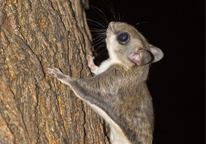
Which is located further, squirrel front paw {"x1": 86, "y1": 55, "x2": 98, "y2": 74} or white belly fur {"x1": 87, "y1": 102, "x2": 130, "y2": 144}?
squirrel front paw {"x1": 86, "y1": 55, "x2": 98, "y2": 74}

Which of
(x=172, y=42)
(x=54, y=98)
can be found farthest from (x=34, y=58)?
(x=172, y=42)

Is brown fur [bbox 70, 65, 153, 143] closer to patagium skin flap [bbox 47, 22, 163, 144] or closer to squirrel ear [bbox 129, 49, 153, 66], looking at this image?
patagium skin flap [bbox 47, 22, 163, 144]

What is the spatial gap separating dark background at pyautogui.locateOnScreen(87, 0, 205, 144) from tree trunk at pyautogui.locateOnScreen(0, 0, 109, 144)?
20.8ft

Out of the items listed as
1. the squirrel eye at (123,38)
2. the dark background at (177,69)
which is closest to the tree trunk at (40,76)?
the squirrel eye at (123,38)

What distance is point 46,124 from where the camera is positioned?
259 centimetres

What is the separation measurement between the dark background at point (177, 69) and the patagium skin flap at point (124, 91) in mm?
5427

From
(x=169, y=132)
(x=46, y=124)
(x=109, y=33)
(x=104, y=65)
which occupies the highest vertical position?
(x=109, y=33)

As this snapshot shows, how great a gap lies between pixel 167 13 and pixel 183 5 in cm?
86

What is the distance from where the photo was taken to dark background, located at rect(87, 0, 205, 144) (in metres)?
9.21

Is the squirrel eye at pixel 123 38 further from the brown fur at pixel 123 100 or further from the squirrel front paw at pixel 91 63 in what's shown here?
the squirrel front paw at pixel 91 63

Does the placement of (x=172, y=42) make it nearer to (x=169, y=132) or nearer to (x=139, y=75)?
(x=169, y=132)

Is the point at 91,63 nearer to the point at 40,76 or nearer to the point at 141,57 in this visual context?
the point at 141,57

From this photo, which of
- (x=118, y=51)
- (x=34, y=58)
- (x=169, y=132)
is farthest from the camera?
(x=169, y=132)

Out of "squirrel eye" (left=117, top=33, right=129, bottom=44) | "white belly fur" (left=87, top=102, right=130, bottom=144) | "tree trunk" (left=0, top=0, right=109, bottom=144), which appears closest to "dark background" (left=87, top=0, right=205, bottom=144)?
"squirrel eye" (left=117, top=33, right=129, bottom=44)
